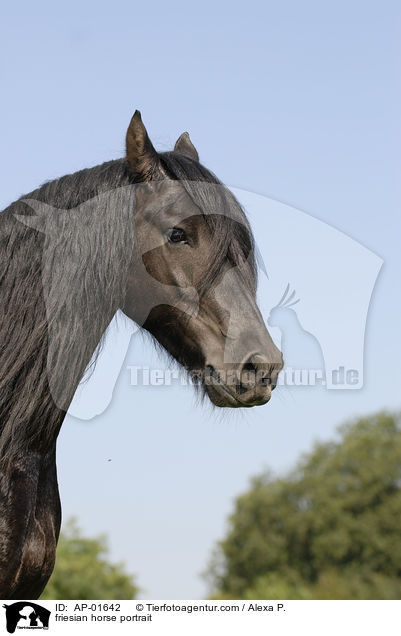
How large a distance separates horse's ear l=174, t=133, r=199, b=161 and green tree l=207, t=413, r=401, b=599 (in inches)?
1855

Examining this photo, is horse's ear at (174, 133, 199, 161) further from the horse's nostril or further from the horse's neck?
the horse's nostril

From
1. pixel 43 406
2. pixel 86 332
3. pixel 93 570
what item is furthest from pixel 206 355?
pixel 93 570

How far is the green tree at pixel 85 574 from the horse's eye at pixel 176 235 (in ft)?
121

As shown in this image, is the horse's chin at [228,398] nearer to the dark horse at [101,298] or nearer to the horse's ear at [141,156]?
the dark horse at [101,298]

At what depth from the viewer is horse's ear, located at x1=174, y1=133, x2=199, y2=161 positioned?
511 cm

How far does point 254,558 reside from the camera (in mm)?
58094

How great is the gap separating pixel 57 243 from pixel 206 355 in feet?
3.65

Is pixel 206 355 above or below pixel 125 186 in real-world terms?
below

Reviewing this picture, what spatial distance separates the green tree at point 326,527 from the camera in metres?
51.9

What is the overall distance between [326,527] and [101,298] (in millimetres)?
55951

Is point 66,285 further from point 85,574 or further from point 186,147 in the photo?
point 85,574
